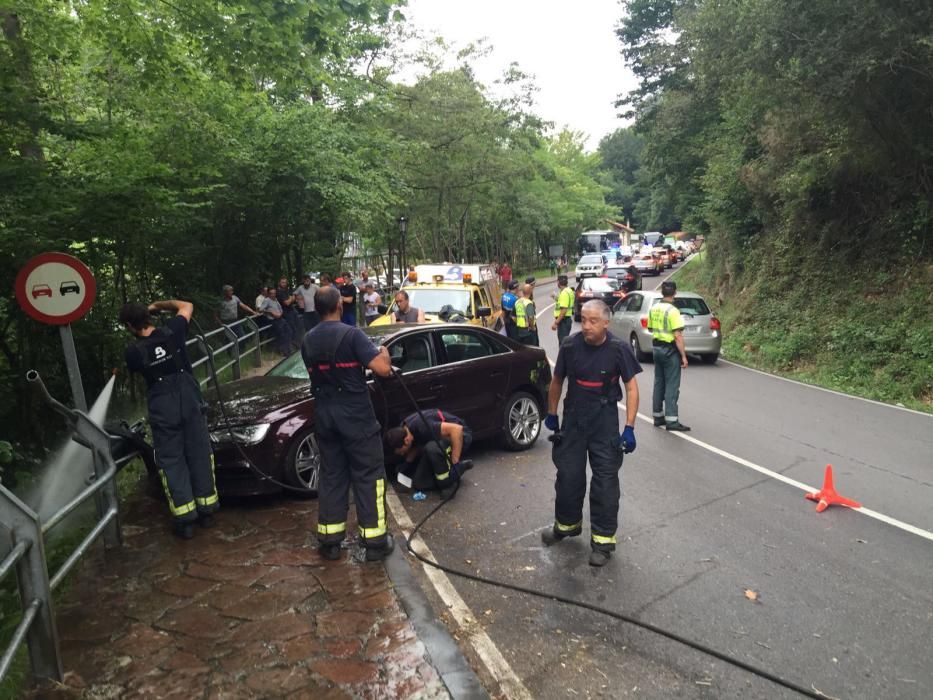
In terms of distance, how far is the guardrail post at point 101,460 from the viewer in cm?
468

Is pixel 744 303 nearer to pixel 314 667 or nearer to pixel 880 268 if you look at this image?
pixel 880 268

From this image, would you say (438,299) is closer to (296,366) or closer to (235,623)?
(296,366)

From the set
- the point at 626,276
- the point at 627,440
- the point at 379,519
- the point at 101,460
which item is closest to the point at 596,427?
the point at 627,440

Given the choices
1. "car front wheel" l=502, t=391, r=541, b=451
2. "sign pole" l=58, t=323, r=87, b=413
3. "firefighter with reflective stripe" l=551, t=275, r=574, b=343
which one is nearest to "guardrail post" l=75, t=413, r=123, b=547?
"sign pole" l=58, t=323, r=87, b=413

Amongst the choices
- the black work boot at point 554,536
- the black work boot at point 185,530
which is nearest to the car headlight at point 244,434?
the black work boot at point 185,530

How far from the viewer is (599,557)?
4.88 meters

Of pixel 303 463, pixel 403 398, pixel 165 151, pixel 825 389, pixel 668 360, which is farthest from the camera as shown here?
pixel 825 389

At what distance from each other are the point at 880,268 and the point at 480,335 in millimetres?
12785

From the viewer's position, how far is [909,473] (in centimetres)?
729

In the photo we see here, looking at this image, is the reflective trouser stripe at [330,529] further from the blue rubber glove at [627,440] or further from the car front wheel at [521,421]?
the car front wheel at [521,421]

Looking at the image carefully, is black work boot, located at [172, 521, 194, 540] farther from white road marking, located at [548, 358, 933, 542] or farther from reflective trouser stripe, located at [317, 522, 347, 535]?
white road marking, located at [548, 358, 933, 542]

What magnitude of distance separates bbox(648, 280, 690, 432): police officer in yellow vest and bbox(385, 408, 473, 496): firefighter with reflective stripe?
3.66 m

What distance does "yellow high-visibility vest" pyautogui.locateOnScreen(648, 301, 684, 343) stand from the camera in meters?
9.07

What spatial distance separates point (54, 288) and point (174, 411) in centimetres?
115
